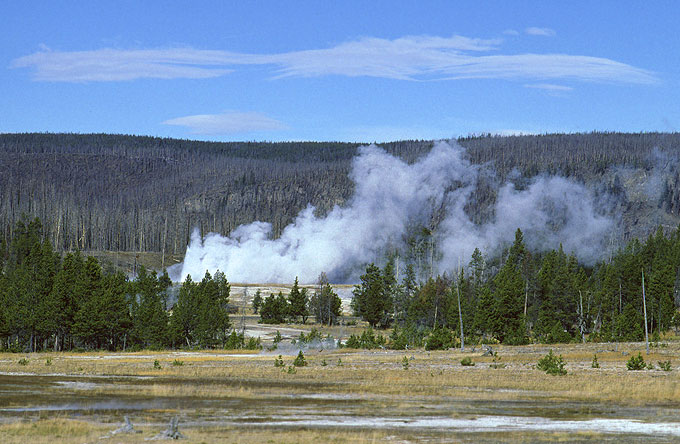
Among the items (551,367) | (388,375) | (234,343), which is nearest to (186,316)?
(234,343)

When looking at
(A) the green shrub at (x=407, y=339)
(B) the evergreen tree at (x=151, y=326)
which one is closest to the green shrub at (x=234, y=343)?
(B) the evergreen tree at (x=151, y=326)

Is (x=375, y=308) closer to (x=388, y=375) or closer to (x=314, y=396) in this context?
(x=388, y=375)

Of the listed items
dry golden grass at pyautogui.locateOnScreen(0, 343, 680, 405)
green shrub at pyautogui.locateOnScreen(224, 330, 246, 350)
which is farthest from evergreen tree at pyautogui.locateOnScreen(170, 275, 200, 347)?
dry golden grass at pyautogui.locateOnScreen(0, 343, 680, 405)

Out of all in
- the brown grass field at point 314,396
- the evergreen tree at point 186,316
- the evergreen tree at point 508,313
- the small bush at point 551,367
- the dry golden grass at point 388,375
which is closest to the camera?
the brown grass field at point 314,396

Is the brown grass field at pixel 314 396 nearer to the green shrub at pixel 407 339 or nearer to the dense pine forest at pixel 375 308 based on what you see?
the dense pine forest at pixel 375 308

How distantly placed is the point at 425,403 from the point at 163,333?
53.8 meters

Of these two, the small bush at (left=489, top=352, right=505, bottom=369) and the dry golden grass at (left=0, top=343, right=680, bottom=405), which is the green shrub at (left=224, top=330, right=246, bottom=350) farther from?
the small bush at (left=489, top=352, right=505, bottom=369)

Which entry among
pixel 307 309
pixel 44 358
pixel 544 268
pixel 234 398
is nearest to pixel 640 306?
pixel 544 268

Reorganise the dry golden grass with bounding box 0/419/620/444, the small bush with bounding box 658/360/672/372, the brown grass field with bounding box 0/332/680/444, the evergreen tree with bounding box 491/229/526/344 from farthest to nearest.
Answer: the evergreen tree with bounding box 491/229/526/344, the small bush with bounding box 658/360/672/372, the brown grass field with bounding box 0/332/680/444, the dry golden grass with bounding box 0/419/620/444

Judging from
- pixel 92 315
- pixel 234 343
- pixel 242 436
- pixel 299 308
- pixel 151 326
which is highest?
pixel 92 315

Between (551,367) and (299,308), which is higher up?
(299,308)

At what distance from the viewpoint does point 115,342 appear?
91875 mm

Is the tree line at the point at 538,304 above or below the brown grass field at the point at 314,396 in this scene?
above

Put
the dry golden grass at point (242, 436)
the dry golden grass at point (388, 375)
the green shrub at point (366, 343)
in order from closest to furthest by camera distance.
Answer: the dry golden grass at point (242, 436)
the dry golden grass at point (388, 375)
the green shrub at point (366, 343)
